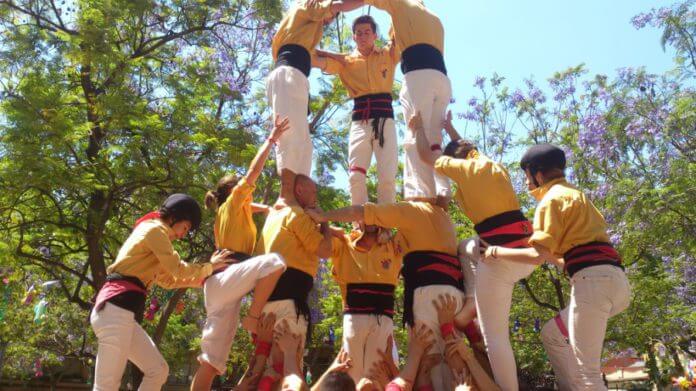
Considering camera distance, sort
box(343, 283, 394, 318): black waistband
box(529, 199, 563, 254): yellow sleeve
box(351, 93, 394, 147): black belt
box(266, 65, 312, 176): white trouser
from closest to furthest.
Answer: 1. box(529, 199, 563, 254): yellow sleeve
2. box(343, 283, 394, 318): black waistband
3. box(266, 65, 312, 176): white trouser
4. box(351, 93, 394, 147): black belt

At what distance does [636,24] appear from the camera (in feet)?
51.8

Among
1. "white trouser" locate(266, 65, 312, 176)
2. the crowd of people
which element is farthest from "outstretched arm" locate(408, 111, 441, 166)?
"white trouser" locate(266, 65, 312, 176)

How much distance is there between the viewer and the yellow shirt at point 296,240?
5363 mm

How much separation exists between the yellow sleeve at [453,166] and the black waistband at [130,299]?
2908 millimetres

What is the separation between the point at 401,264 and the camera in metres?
5.88

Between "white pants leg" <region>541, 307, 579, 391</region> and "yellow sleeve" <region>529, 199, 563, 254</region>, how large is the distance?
804 millimetres

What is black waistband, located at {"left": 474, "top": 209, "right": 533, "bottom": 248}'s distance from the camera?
4879mm

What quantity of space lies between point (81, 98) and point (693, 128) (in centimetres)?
1392

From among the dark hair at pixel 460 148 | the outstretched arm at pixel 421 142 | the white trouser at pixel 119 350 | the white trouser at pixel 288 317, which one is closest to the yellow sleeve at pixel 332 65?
the outstretched arm at pixel 421 142

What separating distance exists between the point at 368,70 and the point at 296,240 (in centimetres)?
247

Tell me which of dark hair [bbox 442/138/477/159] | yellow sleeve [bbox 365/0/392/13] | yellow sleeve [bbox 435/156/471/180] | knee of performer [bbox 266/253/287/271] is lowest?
knee of performer [bbox 266/253/287/271]

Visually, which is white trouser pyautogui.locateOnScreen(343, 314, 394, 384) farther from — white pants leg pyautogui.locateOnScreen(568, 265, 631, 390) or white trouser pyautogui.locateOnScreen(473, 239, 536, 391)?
white pants leg pyautogui.locateOnScreen(568, 265, 631, 390)

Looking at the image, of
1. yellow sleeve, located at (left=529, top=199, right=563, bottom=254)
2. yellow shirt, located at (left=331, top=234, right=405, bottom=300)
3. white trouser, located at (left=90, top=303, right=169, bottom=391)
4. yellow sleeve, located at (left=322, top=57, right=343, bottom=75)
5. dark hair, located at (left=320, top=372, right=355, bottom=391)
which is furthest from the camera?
yellow sleeve, located at (left=322, top=57, right=343, bottom=75)

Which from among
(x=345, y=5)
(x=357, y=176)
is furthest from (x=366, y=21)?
(x=357, y=176)
